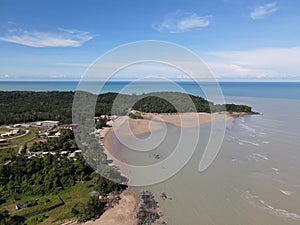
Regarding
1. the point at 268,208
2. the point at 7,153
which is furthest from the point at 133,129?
the point at 268,208

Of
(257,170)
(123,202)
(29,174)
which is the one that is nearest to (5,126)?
(29,174)

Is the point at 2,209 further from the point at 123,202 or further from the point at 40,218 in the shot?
the point at 123,202

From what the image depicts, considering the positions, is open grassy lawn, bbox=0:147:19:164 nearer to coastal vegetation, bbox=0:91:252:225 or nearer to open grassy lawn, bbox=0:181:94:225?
coastal vegetation, bbox=0:91:252:225

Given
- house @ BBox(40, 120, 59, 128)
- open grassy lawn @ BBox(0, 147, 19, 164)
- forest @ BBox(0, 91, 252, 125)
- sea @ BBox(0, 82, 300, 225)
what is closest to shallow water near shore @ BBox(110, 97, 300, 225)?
sea @ BBox(0, 82, 300, 225)

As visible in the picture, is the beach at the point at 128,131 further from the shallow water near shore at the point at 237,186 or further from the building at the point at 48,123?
the building at the point at 48,123

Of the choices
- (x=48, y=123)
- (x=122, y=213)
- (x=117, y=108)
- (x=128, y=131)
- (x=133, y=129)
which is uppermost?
(x=117, y=108)

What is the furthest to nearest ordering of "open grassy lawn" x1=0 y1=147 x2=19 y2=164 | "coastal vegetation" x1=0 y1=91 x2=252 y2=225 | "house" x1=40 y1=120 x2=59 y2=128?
"house" x1=40 y1=120 x2=59 y2=128 → "open grassy lawn" x1=0 y1=147 x2=19 y2=164 → "coastal vegetation" x1=0 y1=91 x2=252 y2=225

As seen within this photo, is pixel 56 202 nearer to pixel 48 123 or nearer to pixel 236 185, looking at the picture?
pixel 236 185
